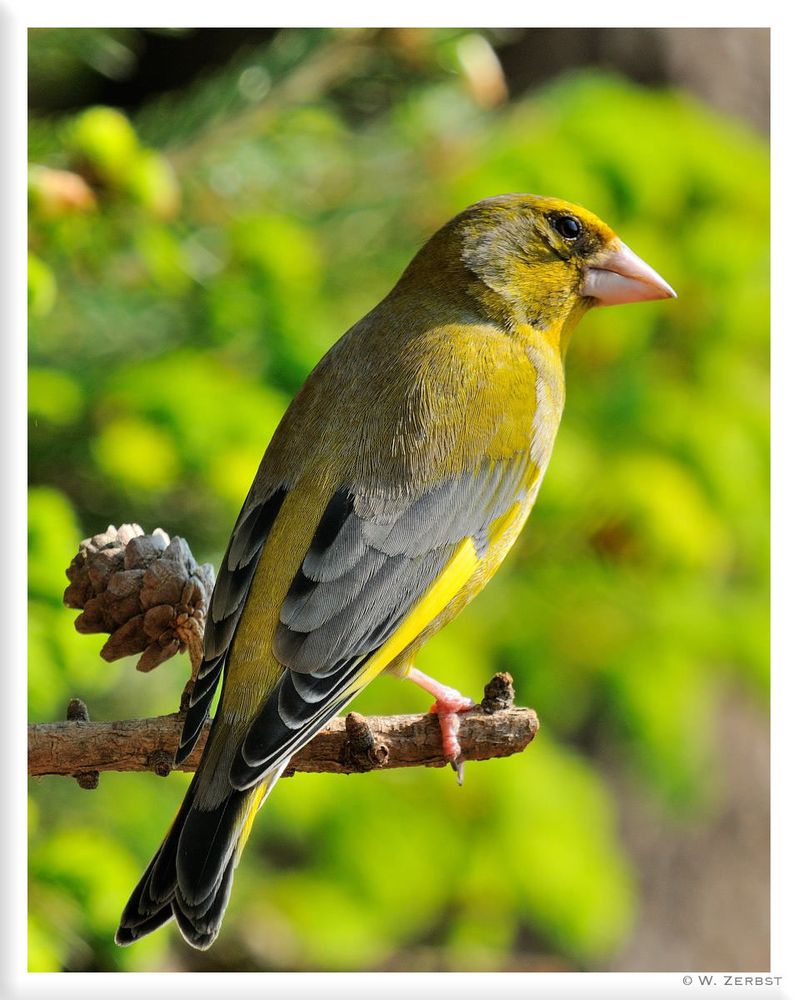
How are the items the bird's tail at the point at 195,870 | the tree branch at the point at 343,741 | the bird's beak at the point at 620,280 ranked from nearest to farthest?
the bird's tail at the point at 195,870 → the tree branch at the point at 343,741 → the bird's beak at the point at 620,280

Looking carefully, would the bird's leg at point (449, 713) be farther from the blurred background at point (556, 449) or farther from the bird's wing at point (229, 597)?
the blurred background at point (556, 449)

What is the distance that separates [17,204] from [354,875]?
1.41 m

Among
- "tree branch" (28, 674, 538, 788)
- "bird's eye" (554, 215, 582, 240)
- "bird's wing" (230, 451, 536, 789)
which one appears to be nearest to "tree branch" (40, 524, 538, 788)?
"tree branch" (28, 674, 538, 788)

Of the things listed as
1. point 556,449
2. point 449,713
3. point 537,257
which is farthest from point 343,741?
point 556,449

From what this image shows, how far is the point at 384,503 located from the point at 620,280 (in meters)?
0.61

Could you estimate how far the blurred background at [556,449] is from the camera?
2.36 m

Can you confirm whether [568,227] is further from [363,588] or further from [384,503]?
[363,588]

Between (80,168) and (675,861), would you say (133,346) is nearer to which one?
(80,168)

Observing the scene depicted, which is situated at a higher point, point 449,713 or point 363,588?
point 363,588

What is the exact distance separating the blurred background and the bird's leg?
617mm

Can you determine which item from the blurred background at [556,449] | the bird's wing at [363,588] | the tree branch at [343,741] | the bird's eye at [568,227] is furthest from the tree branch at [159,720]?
the bird's eye at [568,227]

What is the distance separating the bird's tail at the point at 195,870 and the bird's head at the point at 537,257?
92cm

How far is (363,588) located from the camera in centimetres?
176
